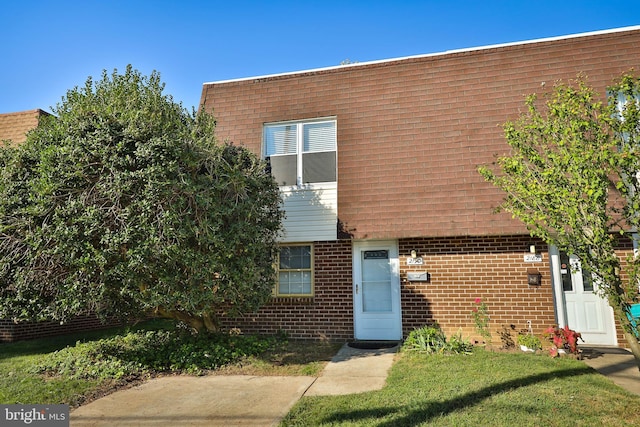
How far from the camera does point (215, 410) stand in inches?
196

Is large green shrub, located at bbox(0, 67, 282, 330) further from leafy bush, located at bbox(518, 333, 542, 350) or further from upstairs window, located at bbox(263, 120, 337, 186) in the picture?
leafy bush, located at bbox(518, 333, 542, 350)


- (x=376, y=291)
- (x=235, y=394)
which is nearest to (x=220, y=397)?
(x=235, y=394)

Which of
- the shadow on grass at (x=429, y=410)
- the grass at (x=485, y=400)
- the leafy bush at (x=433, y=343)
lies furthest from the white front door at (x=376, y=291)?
the shadow on grass at (x=429, y=410)

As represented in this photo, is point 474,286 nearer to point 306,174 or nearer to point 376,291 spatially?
point 376,291

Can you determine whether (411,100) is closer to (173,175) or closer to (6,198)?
(173,175)

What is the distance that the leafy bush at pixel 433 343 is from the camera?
24.6ft

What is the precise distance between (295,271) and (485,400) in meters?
5.59

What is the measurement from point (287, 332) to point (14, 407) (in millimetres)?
5305

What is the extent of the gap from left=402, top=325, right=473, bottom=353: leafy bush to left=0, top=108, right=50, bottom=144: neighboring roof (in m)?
12.1

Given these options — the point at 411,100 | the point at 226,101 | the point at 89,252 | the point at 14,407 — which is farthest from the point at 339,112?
the point at 14,407

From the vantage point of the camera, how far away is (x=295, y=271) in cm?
970

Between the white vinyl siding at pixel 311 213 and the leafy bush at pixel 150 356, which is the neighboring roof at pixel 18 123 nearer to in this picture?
the leafy bush at pixel 150 356

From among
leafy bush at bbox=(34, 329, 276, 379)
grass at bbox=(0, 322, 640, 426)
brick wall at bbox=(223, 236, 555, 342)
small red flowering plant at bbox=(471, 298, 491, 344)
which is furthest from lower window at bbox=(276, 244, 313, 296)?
small red flowering plant at bbox=(471, 298, 491, 344)

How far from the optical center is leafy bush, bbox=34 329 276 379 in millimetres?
6715
